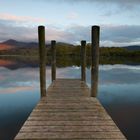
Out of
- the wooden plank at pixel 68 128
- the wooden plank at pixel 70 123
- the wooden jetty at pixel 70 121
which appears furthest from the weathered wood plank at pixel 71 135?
the wooden plank at pixel 70 123

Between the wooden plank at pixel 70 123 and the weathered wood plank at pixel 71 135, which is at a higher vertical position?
the weathered wood plank at pixel 71 135

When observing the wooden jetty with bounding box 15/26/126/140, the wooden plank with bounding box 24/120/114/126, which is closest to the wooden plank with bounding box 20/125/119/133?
the wooden jetty with bounding box 15/26/126/140

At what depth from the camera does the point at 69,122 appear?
6879 millimetres

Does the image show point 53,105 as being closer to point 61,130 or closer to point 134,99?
point 61,130

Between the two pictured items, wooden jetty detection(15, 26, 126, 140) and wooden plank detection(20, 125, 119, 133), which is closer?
wooden jetty detection(15, 26, 126, 140)

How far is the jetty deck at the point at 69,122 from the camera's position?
5.85 m

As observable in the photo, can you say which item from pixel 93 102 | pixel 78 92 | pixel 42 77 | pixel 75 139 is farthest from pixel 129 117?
pixel 75 139

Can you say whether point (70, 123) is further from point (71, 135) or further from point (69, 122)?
point (71, 135)

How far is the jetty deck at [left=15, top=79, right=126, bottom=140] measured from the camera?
19.2 feet

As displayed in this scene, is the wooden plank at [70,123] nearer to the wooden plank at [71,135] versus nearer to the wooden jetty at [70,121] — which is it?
the wooden jetty at [70,121]

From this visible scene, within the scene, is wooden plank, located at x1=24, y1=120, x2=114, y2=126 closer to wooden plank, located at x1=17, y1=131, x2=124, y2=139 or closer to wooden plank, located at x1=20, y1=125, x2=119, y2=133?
wooden plank, located at x1=20, y1=125, x2=119, y2=133

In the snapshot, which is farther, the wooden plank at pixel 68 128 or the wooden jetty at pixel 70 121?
the wooden plank at pixel 68 128

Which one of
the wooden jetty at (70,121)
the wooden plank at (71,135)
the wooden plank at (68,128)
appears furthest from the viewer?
the wooden plank at (68,128)

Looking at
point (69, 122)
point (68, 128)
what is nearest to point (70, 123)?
point (69, 122)
